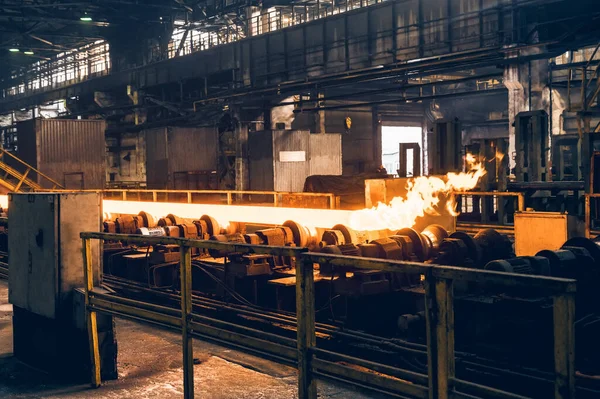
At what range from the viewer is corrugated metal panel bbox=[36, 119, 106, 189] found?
27609 mm

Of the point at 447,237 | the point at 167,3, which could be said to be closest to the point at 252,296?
the point at 447,237

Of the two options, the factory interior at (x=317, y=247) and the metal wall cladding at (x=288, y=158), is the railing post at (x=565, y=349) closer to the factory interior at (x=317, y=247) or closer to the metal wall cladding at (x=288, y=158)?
the factory interior at (x=317, y=247)

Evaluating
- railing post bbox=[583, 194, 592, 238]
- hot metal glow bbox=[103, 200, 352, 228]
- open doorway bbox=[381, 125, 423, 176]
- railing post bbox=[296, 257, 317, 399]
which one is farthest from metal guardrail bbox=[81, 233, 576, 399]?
open doorway bbox=[381, 125, 423, 176]

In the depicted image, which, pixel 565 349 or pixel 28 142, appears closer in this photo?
pixel 565 349

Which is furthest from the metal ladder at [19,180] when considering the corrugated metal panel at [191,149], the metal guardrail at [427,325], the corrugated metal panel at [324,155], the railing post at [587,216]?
the metal guardrail at [427,325]

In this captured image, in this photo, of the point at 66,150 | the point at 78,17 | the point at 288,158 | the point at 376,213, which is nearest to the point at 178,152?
the point at 66,150

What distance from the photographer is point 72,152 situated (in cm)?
2842

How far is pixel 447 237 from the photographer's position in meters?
9.32

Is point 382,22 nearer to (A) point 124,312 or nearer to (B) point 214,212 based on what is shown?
(B) point 214,212

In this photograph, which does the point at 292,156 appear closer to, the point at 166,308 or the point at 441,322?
the point at 166,308

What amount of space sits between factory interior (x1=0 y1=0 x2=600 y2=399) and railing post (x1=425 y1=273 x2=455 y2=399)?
0.04ft

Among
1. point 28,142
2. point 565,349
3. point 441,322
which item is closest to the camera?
point 565,349

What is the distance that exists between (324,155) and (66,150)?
1110cm

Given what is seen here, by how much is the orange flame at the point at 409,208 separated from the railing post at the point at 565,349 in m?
7.85
